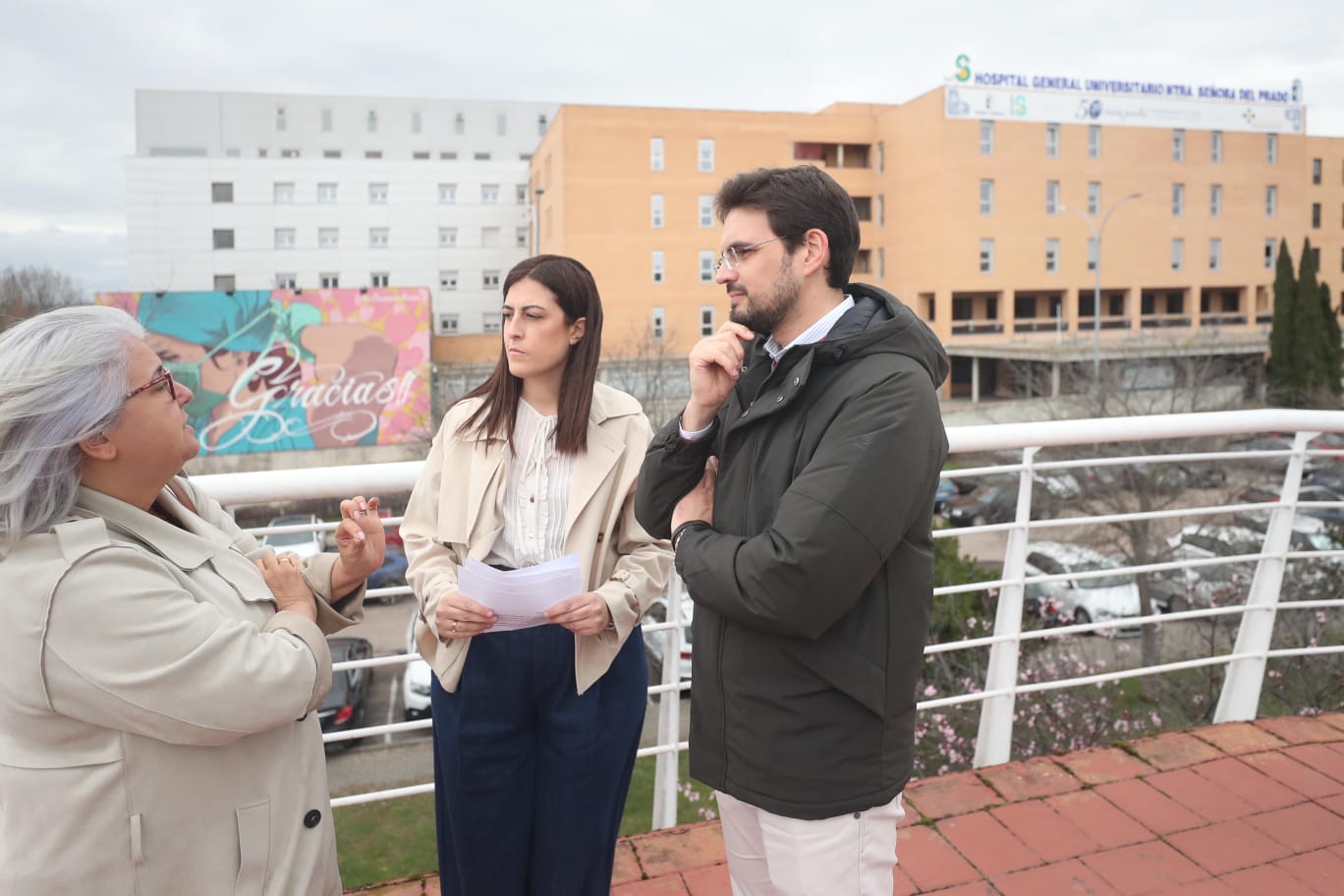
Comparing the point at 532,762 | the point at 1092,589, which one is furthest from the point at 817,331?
the point at 1092,589

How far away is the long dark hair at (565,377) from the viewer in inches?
88.1

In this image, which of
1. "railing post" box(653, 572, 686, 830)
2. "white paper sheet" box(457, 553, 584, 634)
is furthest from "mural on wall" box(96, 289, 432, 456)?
"white paper sheet" box(457, 553, 584, 634)

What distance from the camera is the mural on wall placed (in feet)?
111

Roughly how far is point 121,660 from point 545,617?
840 millimetres

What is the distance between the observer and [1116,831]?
2.82 meters

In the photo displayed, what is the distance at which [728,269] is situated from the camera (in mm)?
1780

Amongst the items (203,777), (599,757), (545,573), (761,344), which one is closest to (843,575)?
(761,344)

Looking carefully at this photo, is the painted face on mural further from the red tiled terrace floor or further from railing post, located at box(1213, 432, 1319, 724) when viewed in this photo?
railing post, located at box(1213, 432, 1319, 724)

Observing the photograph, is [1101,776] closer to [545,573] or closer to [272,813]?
[545,573]

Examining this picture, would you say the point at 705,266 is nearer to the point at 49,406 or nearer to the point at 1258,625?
the point at 1258,625

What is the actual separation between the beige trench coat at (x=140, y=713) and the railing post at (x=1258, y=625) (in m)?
3.39

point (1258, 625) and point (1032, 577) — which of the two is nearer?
point (1032, 577)

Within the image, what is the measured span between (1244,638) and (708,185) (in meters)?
42.2

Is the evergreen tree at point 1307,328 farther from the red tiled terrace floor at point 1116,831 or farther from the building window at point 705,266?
the red tiled terrace floor at point 1116,831
